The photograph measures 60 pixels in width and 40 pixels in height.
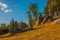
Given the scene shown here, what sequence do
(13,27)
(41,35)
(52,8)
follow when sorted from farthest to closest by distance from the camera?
1. (52,8)
2. (13,27)
3. (41,35)

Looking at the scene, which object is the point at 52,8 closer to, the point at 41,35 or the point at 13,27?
the point at 13,27

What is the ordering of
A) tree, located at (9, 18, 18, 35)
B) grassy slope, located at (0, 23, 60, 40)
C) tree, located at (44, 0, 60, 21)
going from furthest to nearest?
tree, located at (44, 0, 60, 21) < tree, located at (9, 18, 18, 35) < grassy slope, located at (0, 23, 60, 40)

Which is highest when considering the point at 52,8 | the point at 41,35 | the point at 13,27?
the point at 52,8

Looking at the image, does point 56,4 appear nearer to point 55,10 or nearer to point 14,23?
point 55,10

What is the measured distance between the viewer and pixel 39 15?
269 feet

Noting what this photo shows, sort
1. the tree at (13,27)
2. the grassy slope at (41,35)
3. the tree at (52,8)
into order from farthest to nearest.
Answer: the tree at (52,8) → the tree at (13,27) → the grassy slope at (41,35)

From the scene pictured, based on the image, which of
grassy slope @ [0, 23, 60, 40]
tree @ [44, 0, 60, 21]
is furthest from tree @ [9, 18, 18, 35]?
tree @ [44, 0, 60, 21]

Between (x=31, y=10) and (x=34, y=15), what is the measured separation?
3.36 metres

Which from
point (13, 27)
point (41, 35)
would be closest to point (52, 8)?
point (13, 27)

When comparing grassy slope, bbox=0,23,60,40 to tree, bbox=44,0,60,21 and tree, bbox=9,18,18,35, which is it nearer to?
tree, bbox=9,18,18,35

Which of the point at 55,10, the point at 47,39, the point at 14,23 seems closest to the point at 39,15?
the point at 55,10

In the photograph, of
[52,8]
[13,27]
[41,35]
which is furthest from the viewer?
[52,8]

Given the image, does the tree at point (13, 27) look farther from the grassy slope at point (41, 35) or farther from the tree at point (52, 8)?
the tree at point (52, 8)

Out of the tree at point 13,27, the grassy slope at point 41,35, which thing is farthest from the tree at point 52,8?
the grassy slope at point 41,35
